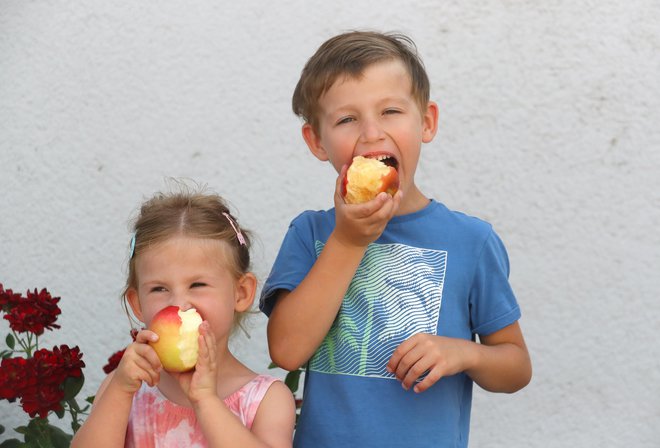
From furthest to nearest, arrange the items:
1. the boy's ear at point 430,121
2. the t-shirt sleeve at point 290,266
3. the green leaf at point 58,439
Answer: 1. the green leaf at point 58,439
2. the boy's ear at point 430,121
3. the t-shirt sleeve at point 290,266

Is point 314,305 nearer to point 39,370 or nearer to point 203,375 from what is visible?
point 203,375

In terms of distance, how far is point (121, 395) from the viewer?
1779 mm

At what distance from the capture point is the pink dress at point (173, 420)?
6.08 feet

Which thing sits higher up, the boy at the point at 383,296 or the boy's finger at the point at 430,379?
the boy at the point at 383,296

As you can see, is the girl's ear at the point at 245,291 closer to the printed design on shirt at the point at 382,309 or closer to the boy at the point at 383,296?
the boy at the point at 383,296

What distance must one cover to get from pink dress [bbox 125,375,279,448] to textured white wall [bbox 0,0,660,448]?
44.8 inches

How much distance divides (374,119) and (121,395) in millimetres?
707

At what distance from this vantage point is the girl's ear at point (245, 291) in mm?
2018

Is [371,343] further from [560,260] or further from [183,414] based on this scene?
[560,260]

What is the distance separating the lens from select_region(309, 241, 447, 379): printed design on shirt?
1.90m

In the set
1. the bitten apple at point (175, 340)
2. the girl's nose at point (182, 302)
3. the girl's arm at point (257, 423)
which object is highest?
the girl's nose at point (182, 302)

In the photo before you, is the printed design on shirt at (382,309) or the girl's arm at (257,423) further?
the printed design on shirt at (382,309)

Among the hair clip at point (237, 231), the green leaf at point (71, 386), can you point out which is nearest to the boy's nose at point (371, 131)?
the hair clip at point (237, 231)

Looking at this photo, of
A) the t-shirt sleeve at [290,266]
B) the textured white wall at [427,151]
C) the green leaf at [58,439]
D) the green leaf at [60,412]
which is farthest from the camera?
the textured white wall at [427,151]
